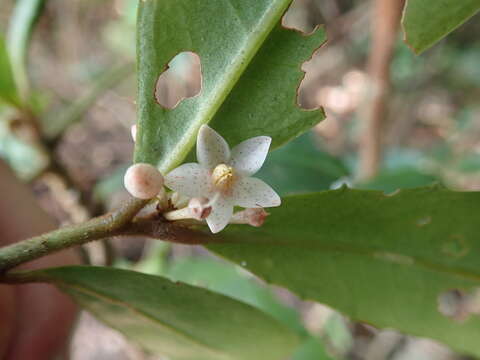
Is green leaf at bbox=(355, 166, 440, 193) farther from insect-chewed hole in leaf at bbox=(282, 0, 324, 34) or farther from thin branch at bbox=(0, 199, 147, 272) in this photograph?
insect-chewed hole in leaf at bbox=(282, 0, 324, 34)

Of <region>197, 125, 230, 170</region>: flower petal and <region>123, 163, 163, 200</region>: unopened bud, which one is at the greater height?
<region>123, 163, 163, 200</region>: unopened bud

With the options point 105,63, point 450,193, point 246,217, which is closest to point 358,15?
point 450,193

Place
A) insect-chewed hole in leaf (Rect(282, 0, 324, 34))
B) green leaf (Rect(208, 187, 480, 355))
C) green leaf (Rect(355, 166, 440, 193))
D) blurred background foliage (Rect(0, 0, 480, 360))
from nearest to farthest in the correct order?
green leaf (Rect(208, 187, 480, 355)), green leaf (Rect(355, 166, 440, 193)), blurred background foliage (Rect(0, 0, 480, 360)), insect-chewed hole in leaf (Rect(282, 0, 324, 34))

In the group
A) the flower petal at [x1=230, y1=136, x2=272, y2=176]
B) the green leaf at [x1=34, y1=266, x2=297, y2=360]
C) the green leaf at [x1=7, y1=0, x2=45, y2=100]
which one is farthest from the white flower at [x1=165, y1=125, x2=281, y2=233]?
the green leaf at [x1=7, y1=0, x2=45, y2=100]

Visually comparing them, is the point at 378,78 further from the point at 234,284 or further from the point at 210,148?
the point at 210,148

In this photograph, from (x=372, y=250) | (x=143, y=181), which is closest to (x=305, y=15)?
(x=372, y=250)

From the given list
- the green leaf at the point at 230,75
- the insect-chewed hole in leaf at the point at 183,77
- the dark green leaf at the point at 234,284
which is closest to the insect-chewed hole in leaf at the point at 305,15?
the insect-chewed hole in leaf at the point at 183,77

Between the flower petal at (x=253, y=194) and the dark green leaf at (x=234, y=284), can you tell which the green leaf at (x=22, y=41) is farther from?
the flower petal at (x=253, y=194)
